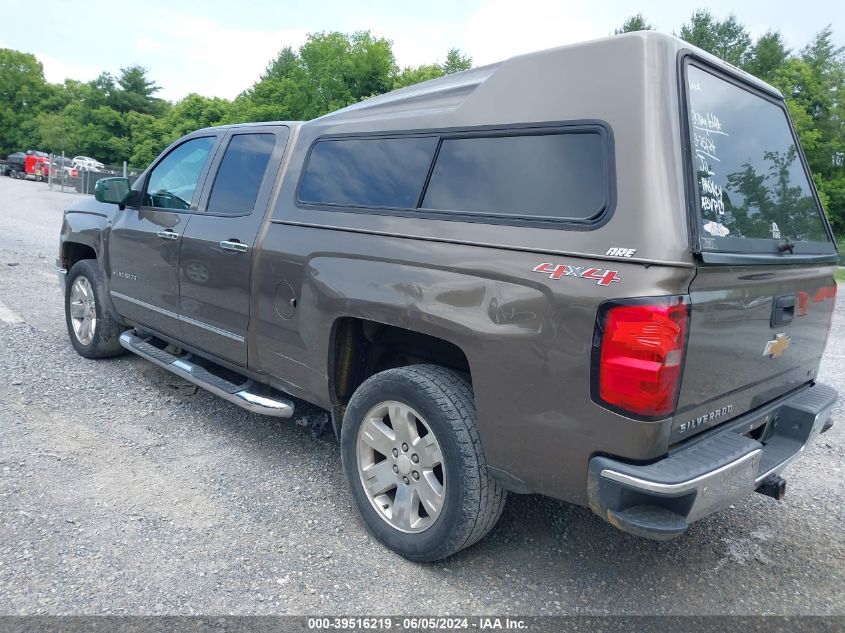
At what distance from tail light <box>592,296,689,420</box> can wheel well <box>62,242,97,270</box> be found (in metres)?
5.00

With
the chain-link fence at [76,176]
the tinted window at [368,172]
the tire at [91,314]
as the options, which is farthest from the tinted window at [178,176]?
the chain-link fence at [76,176]

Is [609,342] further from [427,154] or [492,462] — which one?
[427,154]

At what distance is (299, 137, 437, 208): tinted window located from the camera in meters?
3.00

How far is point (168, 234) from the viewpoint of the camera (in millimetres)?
4273

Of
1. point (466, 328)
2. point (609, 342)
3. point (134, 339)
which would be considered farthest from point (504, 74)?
point (134, 339)

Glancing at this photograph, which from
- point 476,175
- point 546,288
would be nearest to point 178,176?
point 476,175

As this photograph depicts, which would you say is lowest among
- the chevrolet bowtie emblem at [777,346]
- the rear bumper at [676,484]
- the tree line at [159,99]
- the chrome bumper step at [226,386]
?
the chrome bumper step at [226,386]

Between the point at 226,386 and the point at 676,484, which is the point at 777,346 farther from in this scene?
the point at 226,386

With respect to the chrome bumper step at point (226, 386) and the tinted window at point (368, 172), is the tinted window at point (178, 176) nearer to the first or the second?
the chrome bumper step at point (226, 386)

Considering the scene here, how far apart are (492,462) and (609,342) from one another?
715 millimetres

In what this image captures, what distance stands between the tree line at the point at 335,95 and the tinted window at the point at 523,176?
29567mm

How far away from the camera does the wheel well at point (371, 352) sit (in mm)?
3078

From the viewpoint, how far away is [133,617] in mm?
2438

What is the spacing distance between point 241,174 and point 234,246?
0.55 metres
